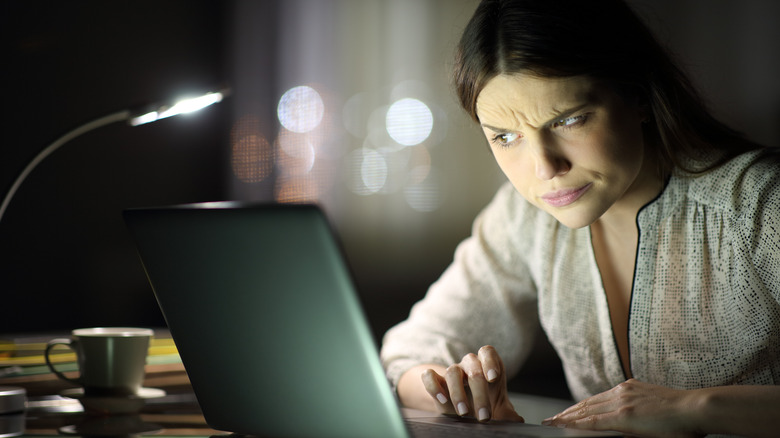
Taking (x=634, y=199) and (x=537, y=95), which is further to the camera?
(x=634, y=199)

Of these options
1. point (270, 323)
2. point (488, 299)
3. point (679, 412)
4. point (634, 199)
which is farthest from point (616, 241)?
point (270, 323)

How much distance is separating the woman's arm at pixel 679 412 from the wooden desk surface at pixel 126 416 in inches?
17.1

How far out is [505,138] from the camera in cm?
112

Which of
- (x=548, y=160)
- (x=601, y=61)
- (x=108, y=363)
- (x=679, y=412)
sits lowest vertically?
(x=679, y=412)

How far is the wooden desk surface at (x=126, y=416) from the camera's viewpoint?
90 cm

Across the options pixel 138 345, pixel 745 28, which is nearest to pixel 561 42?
pixel 138 345

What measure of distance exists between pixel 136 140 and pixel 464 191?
148 cm

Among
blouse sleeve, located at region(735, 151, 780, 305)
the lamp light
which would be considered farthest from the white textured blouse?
the lamp light

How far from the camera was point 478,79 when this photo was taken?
111cm

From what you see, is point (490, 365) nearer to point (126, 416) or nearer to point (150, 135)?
point (126, 416)

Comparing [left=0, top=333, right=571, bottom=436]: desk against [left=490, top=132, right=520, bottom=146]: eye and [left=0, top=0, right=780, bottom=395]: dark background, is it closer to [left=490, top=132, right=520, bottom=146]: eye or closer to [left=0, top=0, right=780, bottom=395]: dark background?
[left=490, top=132, right=520, bottom=146]: eye

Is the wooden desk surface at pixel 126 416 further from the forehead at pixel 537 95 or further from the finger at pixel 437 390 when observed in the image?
the forehead at pixel 537 95

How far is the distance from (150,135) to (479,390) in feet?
9.14

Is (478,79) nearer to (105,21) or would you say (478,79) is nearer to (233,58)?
(105,21)
